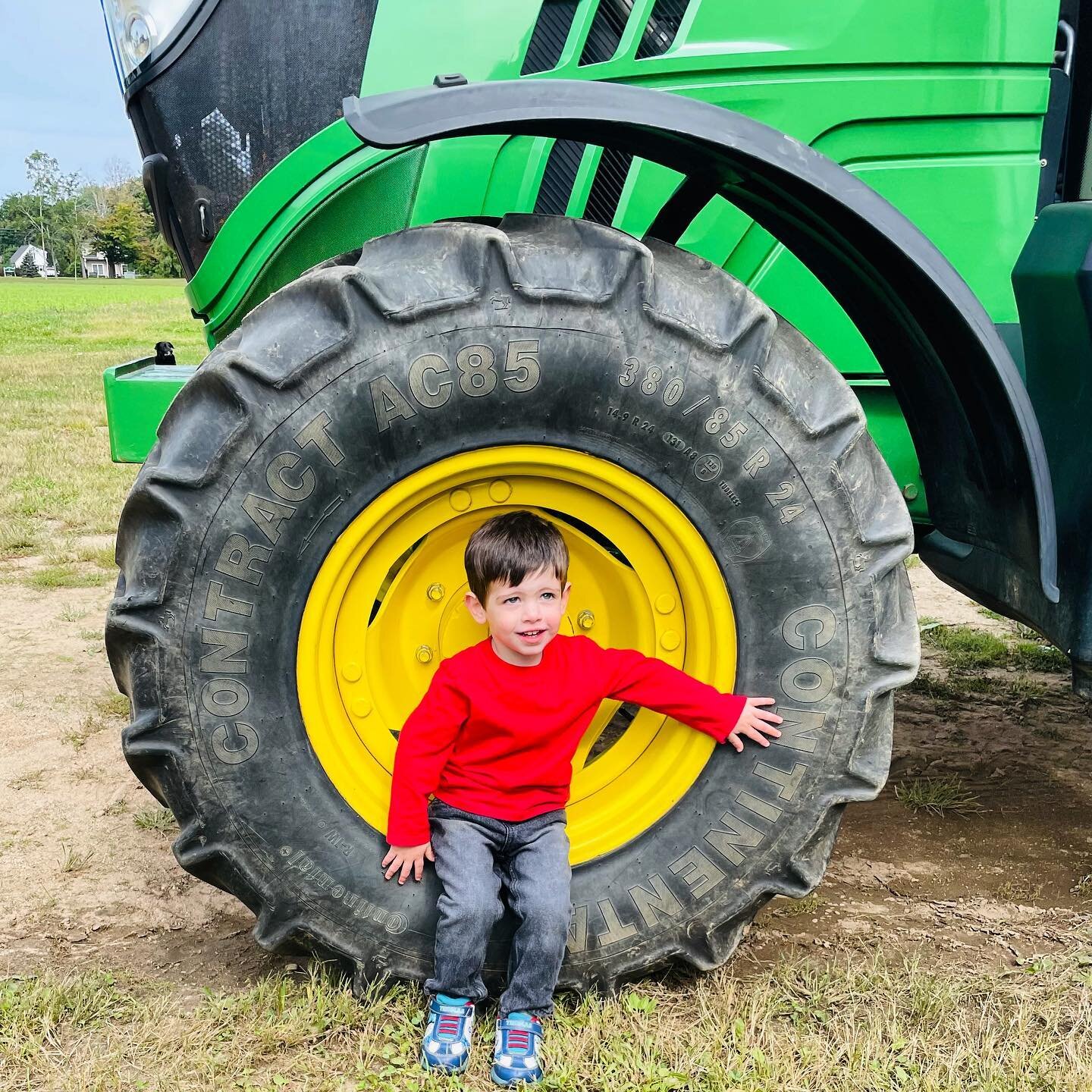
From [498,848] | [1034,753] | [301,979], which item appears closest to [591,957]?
[498,848]

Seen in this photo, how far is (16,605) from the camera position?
4973 mm

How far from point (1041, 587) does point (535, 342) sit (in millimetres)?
1020

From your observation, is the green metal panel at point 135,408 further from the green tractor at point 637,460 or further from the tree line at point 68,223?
the tree line at point 68,223

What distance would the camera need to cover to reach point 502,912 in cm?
215

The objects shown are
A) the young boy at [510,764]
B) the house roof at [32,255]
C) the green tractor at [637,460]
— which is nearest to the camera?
the green tractor at [637,460]

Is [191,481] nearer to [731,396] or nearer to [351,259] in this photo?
[351,259]

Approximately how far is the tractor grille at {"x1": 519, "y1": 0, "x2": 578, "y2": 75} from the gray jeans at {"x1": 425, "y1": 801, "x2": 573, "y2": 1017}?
166 centimetres

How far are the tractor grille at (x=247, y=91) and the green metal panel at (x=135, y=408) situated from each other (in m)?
0.43

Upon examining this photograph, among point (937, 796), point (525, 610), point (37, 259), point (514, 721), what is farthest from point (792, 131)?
point (37, 259)

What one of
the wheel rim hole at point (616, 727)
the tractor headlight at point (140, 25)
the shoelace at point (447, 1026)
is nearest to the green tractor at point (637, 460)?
the shoelace at point (447, 1026)

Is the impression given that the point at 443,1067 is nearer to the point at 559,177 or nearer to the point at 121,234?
the point at 559,177

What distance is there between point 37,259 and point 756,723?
295ft

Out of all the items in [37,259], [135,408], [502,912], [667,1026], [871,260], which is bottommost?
[37,259]

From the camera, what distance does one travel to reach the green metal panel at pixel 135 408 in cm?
280
